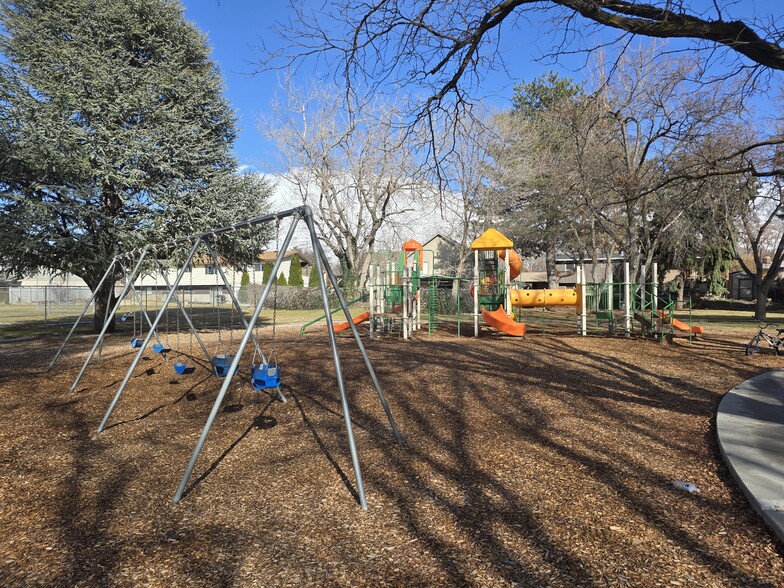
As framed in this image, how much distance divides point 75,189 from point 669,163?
1901 cm

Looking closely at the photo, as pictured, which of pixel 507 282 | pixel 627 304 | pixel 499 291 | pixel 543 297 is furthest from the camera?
pixel 543 297

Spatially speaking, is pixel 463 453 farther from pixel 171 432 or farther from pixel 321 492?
pixel 171 432

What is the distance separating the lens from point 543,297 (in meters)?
16.3

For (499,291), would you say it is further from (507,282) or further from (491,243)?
(491,243)

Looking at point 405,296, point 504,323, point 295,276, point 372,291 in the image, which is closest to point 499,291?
point 504,323

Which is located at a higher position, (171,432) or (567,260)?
(567,260)

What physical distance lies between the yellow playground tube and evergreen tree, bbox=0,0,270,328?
31.5ft

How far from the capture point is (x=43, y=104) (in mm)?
15133

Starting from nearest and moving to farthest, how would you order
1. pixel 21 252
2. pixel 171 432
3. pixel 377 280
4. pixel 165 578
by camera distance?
pixel 165 578
pixel 171 432
pixel 21 252
pixel 377 280

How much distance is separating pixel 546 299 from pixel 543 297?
229 millimetres

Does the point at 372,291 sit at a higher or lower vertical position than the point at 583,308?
higher

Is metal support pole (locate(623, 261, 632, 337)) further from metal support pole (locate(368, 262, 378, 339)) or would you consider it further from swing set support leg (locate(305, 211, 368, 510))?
swing set support leg (locate(305, 211, 368, 510))

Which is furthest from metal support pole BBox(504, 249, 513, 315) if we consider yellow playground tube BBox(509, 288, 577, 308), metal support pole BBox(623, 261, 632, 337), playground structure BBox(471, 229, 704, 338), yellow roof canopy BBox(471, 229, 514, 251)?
metal support pole BBox(623, 261, 632, 337)

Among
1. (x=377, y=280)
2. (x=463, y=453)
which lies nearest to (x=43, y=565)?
(x=463, y=453)
